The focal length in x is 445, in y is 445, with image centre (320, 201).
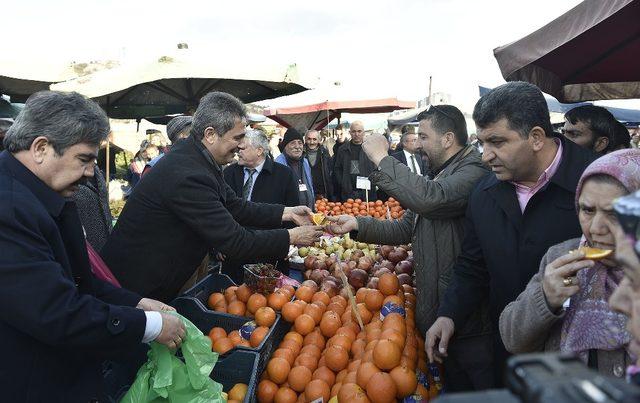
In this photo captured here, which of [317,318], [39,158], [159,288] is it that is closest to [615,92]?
[317,318]

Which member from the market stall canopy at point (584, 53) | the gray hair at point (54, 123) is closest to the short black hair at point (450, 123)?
the market stall canopy at point (584, 53)

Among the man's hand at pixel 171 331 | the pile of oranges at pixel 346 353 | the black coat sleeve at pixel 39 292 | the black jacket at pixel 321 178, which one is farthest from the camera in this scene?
the black jacket at pixel 321 178

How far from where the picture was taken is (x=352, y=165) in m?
9.44

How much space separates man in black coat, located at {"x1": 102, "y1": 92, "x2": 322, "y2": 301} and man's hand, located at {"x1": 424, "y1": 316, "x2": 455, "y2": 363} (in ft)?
3.43

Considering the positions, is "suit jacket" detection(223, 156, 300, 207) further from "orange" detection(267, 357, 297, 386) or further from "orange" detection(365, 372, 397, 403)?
"orange" detection(365, 372, 397, 403)

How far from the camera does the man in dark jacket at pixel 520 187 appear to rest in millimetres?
2000

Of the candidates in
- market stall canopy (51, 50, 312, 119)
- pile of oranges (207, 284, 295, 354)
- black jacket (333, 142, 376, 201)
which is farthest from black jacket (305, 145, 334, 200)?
pile of oranges (207, 284, 295, 354)

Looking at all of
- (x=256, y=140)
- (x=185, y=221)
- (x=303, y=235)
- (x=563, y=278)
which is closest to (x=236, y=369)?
(x=185, y=221)

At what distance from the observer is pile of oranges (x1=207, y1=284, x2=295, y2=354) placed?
2.47 m

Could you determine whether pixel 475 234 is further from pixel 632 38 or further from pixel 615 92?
pixel 615 92

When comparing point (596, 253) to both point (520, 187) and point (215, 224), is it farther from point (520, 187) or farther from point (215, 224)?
point (215, 224)

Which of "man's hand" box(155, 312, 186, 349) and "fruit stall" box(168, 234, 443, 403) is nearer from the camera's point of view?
"man's hand" box(155, 312, 186, 349)

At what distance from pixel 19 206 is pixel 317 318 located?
5.91ft

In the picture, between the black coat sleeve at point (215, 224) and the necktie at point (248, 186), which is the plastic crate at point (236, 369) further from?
the necktie at point (248, 186)
